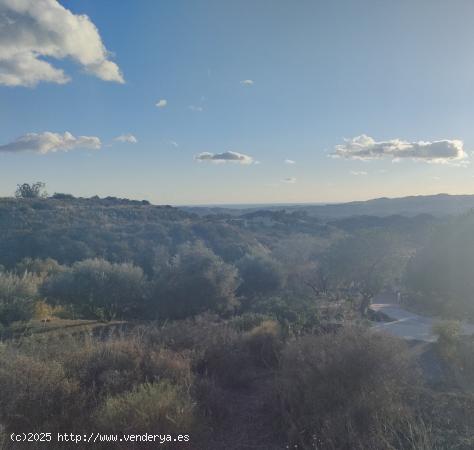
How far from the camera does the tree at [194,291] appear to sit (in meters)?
18.4

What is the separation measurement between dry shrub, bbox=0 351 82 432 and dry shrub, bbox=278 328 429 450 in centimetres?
257

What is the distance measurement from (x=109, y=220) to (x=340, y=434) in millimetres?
50230

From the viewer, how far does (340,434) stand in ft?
14.6

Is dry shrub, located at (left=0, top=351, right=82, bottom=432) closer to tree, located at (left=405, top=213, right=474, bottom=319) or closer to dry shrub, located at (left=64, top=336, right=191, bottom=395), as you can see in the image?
dry shrub, located at (left=64, top=336, right=191, bottom=395)

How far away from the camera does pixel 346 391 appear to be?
5.30 meters

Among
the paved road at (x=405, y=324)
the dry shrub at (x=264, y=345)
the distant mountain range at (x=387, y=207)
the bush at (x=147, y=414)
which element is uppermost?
the distant mountain range at (x=387, y=207)

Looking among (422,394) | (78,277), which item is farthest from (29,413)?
(78,277)

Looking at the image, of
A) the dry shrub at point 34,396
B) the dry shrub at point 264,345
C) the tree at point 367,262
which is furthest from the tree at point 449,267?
the tree at point 367,262

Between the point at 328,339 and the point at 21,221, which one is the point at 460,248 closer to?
the point at 328,339

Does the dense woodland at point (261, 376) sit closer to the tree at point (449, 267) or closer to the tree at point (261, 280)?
the tree at point (449, 267)

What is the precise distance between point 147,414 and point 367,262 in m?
19.0

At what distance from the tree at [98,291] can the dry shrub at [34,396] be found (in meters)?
12.3

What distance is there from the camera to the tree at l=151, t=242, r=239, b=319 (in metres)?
18.4

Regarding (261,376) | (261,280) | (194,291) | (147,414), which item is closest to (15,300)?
(194,291)
